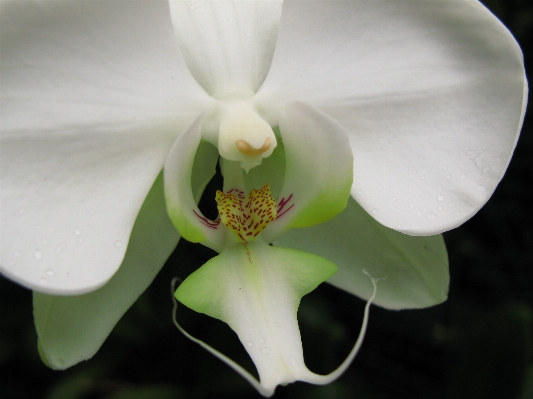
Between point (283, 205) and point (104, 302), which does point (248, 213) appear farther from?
point (104, 302)

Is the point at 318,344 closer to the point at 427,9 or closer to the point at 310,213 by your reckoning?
the point at 310,213

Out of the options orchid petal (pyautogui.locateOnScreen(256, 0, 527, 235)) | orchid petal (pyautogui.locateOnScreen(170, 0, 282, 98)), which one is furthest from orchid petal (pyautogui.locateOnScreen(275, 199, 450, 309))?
orchid petal (pyautogui.locateOnScreen(170, 0, 282, 98))

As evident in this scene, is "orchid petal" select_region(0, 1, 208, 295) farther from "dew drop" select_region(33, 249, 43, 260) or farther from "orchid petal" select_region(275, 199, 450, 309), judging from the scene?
"orchid petal" select_region(275, 199, 450, 309)

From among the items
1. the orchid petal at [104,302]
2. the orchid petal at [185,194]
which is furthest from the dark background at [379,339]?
the orchid petal at [185,194]

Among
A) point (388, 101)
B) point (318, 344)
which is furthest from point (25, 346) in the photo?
point (388, 101)

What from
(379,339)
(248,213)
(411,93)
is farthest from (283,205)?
(379,339)
